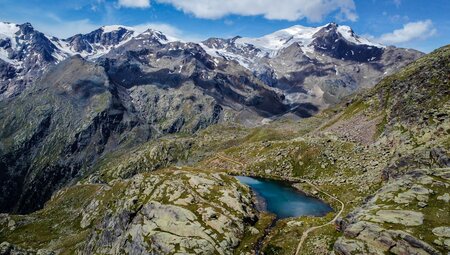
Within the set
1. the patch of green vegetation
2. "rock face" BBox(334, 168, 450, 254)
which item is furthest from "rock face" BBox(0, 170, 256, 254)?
"rock face" BBox(334, 168, 450, 254)

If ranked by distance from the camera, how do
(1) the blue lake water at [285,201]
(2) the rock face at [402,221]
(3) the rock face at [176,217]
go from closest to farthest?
(2) the rock face at [402,221], (3) the rock face at [176,217], (1) the blue lake water at [285,201]

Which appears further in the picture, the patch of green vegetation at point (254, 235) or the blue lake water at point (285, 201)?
the blue lake water at point (285, 201)

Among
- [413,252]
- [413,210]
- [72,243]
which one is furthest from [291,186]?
[72,243]

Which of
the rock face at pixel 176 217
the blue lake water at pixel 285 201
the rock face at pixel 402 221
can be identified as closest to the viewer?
the rock face at pixel 402 221

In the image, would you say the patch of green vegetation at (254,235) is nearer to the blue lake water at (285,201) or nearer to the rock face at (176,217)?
the rock face at (176,217)

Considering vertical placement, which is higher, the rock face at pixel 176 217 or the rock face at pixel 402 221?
the rock face at pixel 402 221

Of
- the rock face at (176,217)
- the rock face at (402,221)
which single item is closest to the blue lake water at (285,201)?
the rock face at (176,217)
